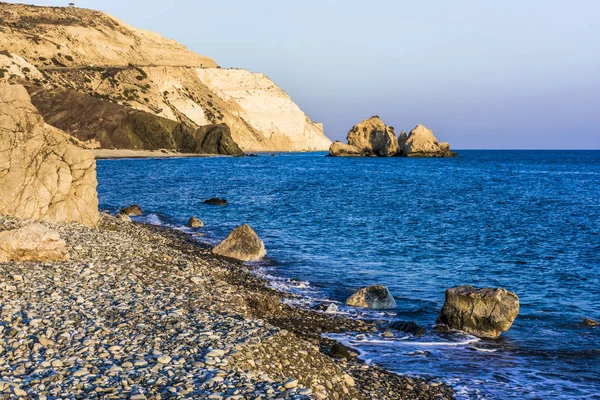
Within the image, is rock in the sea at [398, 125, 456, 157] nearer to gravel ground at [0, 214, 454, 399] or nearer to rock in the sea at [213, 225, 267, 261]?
rock in the sea at [213, 225, 267, 261]

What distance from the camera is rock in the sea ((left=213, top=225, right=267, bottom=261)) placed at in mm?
27391

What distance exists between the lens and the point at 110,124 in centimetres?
13238

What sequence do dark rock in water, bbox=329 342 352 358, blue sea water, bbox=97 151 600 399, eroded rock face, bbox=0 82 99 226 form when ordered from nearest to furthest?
dark rock in water, bbox=329 342 352 358, blue sea water, bbox=97 151 600 399, eroded rock face, bbox=0 82 99 226

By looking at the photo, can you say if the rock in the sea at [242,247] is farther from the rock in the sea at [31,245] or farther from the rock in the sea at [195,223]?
the rock in the sea at [195,223]

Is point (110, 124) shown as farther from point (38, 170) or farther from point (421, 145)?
point (38, 170)

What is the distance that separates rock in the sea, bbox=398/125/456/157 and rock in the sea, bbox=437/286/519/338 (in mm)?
155392

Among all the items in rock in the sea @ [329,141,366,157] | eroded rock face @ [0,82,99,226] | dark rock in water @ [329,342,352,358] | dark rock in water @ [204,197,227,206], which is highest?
rock in the sea @ [329,141,366,157]

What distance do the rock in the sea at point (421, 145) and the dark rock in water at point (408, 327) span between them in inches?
6140

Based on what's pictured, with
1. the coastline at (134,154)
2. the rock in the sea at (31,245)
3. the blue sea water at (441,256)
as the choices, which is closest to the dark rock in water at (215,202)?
the blue sea water at (441,256)

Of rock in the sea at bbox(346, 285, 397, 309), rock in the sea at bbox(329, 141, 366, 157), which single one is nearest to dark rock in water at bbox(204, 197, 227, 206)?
rock in the sea at bbox(346, 285, 397, 309)

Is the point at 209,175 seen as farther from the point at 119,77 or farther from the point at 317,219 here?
the point at 119,77

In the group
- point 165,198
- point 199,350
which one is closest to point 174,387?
point 199,350

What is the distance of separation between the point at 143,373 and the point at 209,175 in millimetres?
78213

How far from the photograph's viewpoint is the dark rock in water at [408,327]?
664 inches
